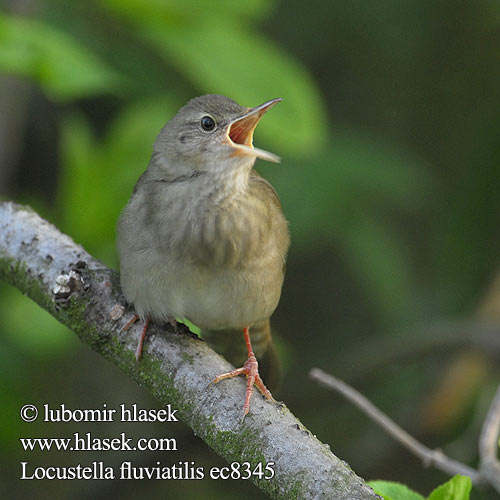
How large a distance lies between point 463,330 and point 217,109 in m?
2.12

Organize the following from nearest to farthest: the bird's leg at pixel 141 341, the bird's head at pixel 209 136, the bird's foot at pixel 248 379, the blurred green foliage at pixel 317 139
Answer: the bird's foot at pixel 248 379 → the bird's leg at pixel 141 341 → the bird's head at pixel 209 136 → the blurred green foliage at pixel 317 139

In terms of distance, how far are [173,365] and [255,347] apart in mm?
1125

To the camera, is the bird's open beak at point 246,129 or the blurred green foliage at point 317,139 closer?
the bird's open beak at point 246,129

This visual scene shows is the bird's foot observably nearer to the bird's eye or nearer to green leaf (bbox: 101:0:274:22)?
the bird's eye

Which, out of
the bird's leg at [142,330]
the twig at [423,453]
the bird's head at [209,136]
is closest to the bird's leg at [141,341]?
the bird's leg at [142,330]

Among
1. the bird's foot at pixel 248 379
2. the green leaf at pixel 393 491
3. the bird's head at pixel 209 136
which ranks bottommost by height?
the bird's foot at pixel 248 379

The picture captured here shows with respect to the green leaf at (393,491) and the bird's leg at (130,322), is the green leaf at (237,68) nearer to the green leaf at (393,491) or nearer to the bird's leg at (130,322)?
the bird's leg at (130,322)

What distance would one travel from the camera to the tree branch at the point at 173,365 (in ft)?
6.97

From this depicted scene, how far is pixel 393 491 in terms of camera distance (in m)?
2.09

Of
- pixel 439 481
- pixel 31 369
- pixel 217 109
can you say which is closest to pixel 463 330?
pixel 439 481

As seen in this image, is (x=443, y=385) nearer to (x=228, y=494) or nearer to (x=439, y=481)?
(x=439, y=481)

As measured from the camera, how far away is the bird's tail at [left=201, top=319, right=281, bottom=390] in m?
3.64

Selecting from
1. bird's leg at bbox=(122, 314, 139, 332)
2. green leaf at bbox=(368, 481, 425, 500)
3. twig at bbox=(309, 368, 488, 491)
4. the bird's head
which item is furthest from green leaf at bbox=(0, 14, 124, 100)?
green leaf at bbox=(368, 481, 425, 500)

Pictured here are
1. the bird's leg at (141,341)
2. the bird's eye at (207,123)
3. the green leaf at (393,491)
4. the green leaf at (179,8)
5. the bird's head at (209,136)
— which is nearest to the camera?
the green leaf at (393,491)
